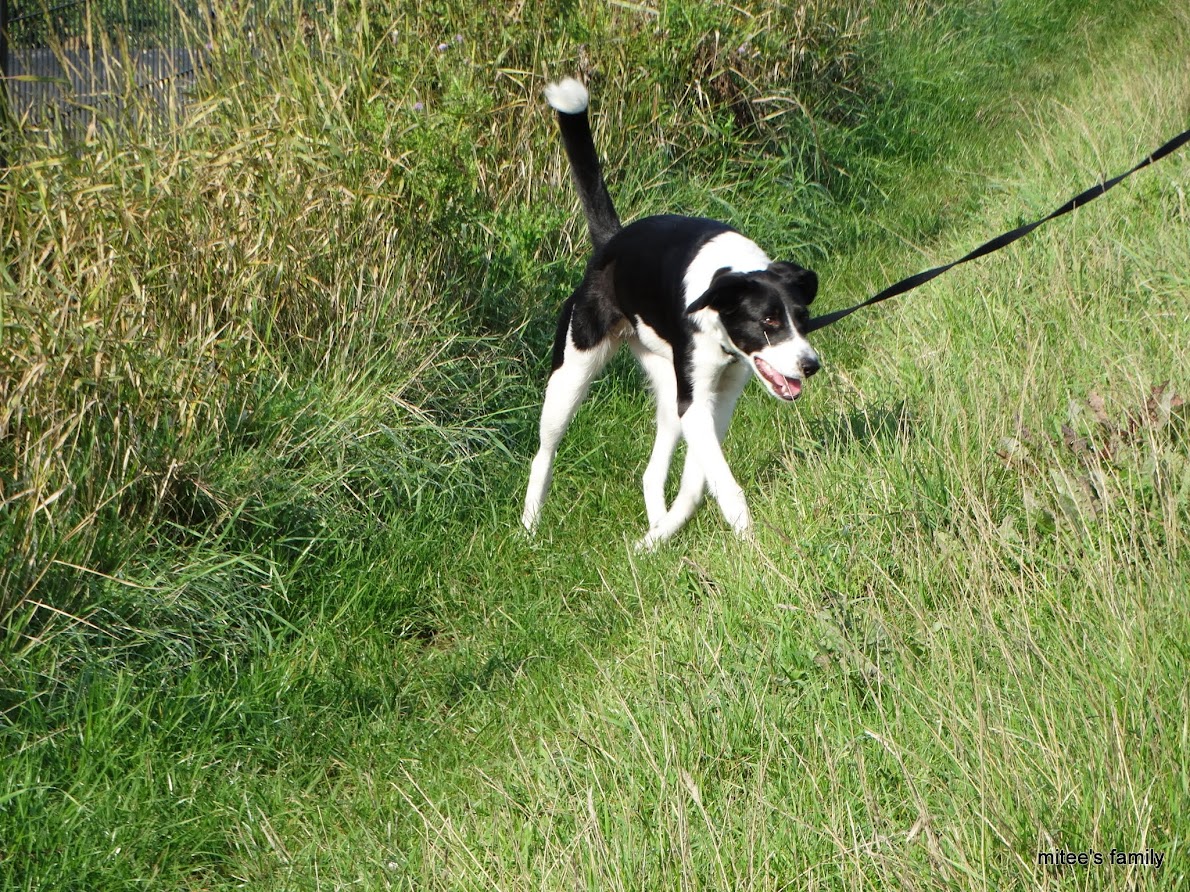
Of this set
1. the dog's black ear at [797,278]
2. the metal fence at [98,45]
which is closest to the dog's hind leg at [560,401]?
the dog's black ear at [797,278]

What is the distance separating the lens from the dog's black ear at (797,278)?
4086 millimetres

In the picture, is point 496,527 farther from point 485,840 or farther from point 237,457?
point 485,840

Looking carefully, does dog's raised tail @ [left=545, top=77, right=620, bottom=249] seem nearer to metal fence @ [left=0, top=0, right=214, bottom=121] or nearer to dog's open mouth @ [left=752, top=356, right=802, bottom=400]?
dog's open mouth @ [left=752, top=356, right=802, bottom=400]

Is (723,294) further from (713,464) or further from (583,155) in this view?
(583,155)

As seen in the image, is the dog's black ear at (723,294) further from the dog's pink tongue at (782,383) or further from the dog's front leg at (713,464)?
the dog's front leg at (713,464)

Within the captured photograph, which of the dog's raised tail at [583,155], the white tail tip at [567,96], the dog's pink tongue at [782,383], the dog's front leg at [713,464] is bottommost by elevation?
the dog's front leg at [713,464]

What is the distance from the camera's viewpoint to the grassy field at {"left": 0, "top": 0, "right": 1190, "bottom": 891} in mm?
2297

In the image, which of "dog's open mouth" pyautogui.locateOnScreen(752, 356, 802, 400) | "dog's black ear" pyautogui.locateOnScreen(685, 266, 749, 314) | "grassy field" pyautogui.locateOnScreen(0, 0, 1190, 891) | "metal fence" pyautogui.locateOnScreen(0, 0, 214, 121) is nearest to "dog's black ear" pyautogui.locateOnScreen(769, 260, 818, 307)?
"dog's black ear" pyautogui.locateOnScreen(685, 266, 749, 314)

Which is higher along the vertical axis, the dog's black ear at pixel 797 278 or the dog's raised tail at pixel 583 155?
the dog's raised tail at pixel 583 155

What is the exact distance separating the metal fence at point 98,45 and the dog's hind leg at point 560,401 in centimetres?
177

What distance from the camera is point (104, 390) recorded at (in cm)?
356

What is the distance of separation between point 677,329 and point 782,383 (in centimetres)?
49

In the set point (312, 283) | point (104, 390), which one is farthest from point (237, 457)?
point (312, 283)

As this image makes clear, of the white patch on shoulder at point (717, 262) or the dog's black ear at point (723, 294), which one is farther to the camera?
the white patch on shoulder at point (717, 262)
